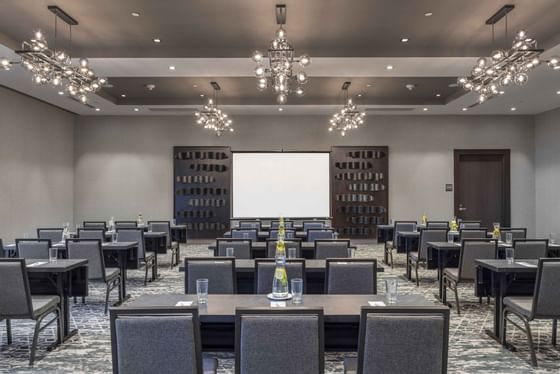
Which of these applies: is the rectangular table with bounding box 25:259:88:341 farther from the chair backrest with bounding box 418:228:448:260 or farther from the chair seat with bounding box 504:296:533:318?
the chair backrest with bounding box 418:228:448:260

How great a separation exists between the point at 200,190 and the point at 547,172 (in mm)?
9782

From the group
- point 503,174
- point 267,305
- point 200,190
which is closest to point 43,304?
point 267,305

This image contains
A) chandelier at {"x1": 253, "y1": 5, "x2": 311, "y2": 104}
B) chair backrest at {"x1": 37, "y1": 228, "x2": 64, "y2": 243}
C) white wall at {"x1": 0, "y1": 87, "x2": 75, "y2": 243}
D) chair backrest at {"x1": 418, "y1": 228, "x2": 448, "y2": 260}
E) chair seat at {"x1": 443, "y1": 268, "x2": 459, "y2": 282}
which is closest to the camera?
chandelier at {"x1": 253, "y1": 5, "x2": 311, "y2": 104}

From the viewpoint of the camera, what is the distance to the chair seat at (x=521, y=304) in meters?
3.79

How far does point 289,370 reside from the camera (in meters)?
2.07

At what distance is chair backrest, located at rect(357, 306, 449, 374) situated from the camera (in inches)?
80.5

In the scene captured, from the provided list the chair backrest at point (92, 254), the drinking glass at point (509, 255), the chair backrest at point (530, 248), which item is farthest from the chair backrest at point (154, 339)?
the chair backrest at point (530, 248)

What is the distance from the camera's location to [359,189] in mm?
12805

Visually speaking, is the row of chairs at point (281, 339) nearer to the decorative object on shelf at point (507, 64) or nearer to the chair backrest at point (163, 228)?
the decorative object on shelf at point (507, 64)

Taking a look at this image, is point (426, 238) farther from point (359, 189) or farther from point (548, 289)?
point (359, 189)

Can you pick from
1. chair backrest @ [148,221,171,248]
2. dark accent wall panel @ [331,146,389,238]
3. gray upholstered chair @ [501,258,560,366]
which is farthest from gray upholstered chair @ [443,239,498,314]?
dark accent wall panel @ [331,146,389,238]

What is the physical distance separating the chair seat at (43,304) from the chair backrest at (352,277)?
8.37ft

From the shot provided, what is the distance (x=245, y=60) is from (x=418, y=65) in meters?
3.04

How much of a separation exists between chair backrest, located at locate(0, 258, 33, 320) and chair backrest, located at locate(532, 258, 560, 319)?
429cm
